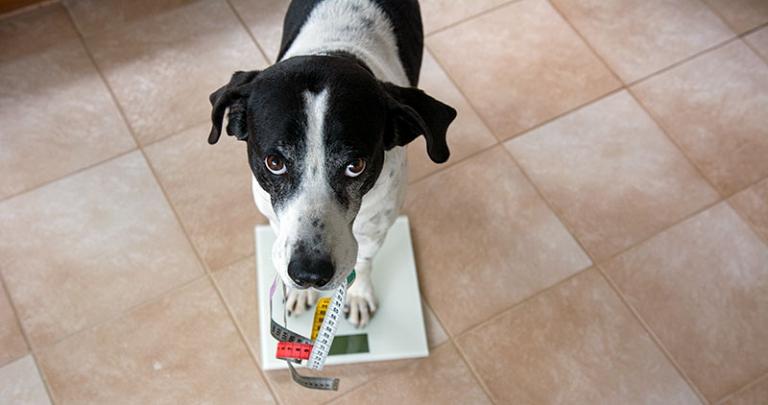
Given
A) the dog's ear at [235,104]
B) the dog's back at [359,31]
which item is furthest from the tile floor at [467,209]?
the dog's ear at [235,104]

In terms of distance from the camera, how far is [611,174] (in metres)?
2.70

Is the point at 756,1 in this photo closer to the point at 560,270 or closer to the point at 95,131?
the point at 560,270

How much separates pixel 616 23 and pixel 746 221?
0.99 m

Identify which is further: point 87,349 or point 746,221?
point 746,221

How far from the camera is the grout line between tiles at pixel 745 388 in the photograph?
230 cm

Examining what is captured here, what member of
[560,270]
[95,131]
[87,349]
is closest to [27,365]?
[87,349]

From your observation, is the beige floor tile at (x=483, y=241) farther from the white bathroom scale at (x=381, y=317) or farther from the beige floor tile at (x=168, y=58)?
the beige floor tile at (x=168, y=58)

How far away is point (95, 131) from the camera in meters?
2.68

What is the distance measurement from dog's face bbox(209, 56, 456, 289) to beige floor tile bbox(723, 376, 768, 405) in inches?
52.6

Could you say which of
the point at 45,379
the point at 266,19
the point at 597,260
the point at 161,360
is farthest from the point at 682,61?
the point at 45,379

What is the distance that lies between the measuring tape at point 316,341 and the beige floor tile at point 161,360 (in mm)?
205

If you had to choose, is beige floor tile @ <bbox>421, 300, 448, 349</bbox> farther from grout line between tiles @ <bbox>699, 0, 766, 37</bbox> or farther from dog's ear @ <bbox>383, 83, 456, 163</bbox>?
grout line between tiles @ <bbox>699, 0, 766, 37</bbox>

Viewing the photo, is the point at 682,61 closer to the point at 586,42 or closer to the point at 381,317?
the point at 586,42

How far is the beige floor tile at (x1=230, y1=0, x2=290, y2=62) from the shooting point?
2.89 meters
